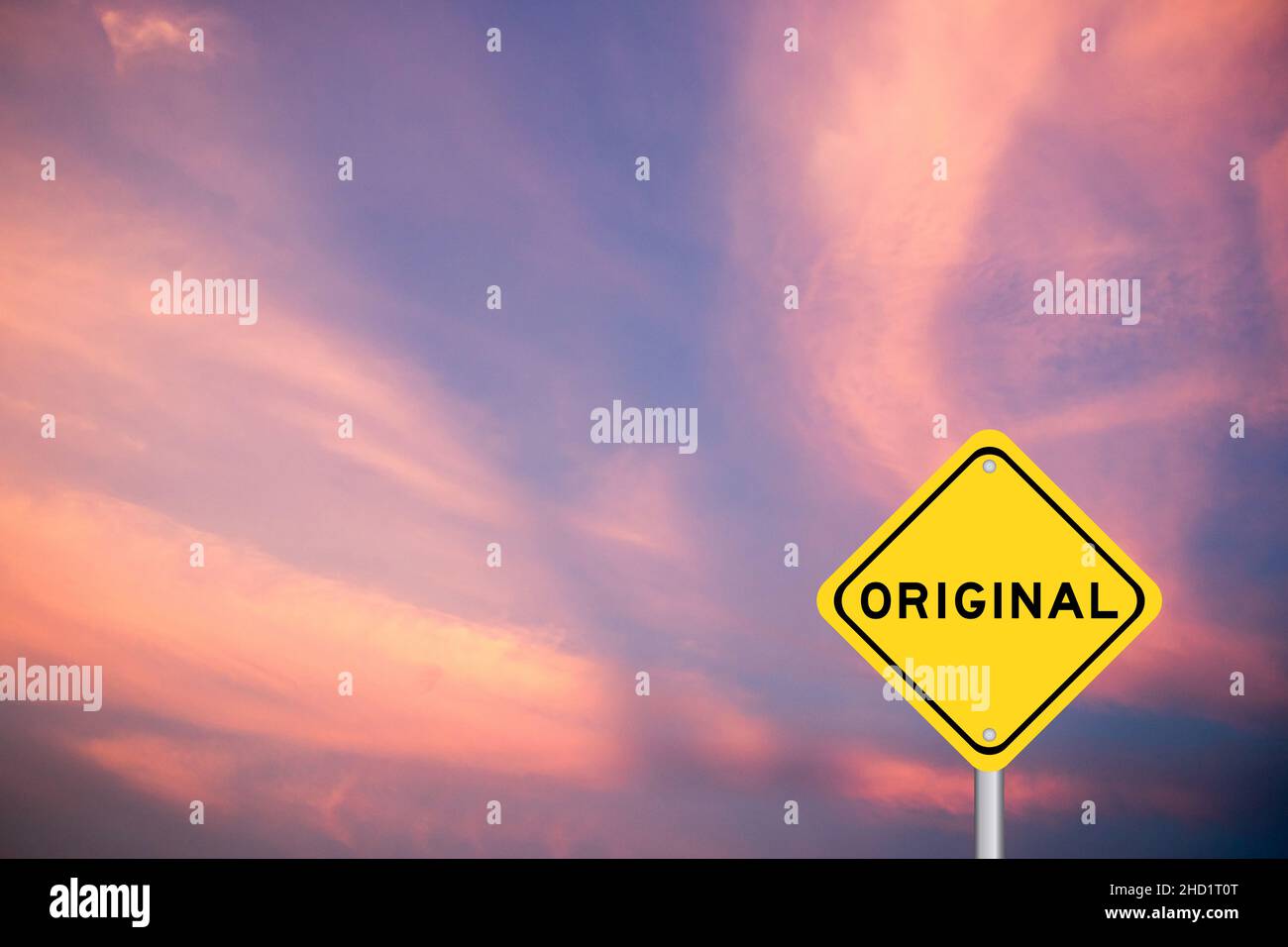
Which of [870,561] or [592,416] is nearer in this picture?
[870,561]

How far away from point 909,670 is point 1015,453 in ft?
3.49

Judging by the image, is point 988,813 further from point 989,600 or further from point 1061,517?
point 1061,517

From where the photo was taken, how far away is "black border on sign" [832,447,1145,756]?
3.67 metres

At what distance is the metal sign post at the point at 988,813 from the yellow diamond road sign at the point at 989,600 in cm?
6

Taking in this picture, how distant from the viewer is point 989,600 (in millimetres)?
3758

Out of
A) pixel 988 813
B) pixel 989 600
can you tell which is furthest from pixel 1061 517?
pixel 988 813

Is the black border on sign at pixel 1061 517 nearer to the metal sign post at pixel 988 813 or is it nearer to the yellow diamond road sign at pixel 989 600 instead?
the yellow diamond road sign at pixel 989 600

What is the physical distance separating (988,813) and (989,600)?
0.86m

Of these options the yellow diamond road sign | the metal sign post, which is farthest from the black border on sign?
the metal sign post

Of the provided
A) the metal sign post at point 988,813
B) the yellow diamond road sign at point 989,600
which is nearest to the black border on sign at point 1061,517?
the yellow diamond road sign at point 989,600

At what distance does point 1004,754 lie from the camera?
143 inches

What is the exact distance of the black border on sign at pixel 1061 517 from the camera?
367 centimetres
